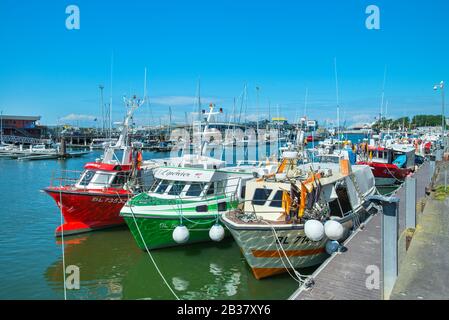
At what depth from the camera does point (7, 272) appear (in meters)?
13.5

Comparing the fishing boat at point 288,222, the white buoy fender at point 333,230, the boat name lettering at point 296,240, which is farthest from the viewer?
the boat name lettering at point 296,240

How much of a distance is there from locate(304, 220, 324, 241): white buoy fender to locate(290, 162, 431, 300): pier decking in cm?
73

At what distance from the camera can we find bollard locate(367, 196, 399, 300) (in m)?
7.68

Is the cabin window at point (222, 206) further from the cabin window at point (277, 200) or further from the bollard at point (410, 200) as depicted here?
the bollard at point (410, 200)

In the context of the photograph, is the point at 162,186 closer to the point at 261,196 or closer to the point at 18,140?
the point at 261,196

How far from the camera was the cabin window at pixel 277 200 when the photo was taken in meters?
12.7

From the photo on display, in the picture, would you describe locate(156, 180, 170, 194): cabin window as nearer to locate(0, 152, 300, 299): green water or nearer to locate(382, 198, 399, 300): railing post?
locate(0, 152, 300, 299): green water

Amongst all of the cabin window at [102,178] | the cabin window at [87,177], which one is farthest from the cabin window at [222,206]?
the cabin window at [87,177]

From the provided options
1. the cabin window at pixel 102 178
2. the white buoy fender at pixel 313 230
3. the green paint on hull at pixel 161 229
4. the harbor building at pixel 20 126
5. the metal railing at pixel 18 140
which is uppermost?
the harbor building at pixel 20 126

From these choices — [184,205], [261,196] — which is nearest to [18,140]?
[184,205]

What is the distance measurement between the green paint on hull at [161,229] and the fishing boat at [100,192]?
4064 mm

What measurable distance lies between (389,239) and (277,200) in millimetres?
5169

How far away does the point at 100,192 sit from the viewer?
18.1 meters
